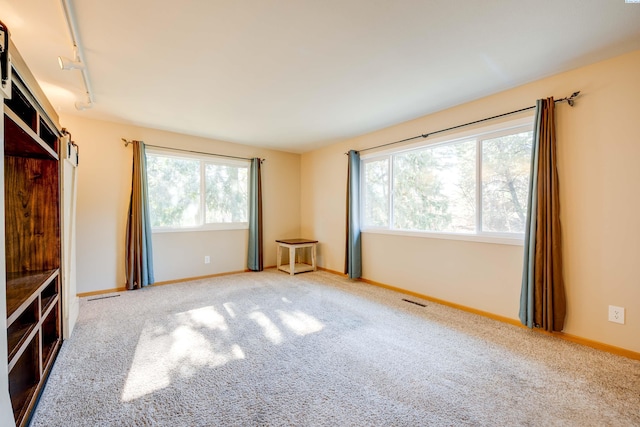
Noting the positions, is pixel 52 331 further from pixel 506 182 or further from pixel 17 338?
pixel 506 182

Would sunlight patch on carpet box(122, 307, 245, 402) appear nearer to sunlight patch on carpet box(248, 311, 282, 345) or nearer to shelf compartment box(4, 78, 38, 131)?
sunlight patch on carpet box(248, 311, 282, 345)

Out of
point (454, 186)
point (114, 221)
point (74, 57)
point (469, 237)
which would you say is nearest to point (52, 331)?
point (114, 221)

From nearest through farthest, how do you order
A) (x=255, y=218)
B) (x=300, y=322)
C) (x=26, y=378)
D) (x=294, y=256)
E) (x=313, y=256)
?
(x=26, y=378)
(x=300, y=322)
(x=294, y=256)
(x=255, y=218)
(x=313, y=256)

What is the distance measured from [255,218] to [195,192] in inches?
42.4

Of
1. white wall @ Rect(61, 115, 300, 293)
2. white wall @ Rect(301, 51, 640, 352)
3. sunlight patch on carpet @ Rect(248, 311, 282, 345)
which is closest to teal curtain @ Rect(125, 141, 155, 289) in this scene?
white wall @ Rect(61, 115, 300, 293)

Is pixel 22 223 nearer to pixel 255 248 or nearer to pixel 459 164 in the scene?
pixel 255 248

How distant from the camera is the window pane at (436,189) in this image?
125 inches

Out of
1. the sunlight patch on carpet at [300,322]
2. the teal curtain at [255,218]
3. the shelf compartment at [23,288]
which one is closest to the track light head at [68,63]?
the shelf compartment at [23,288]

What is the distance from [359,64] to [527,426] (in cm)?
263

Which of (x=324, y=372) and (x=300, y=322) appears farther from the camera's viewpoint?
(x=300, y=322)

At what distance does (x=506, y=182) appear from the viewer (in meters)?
2.85

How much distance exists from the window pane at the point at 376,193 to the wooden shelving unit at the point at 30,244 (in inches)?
142

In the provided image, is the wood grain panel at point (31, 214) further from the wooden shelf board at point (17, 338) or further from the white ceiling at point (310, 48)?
the white ceiling at point (310, 48)

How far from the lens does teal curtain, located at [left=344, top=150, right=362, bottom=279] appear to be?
4297mm
